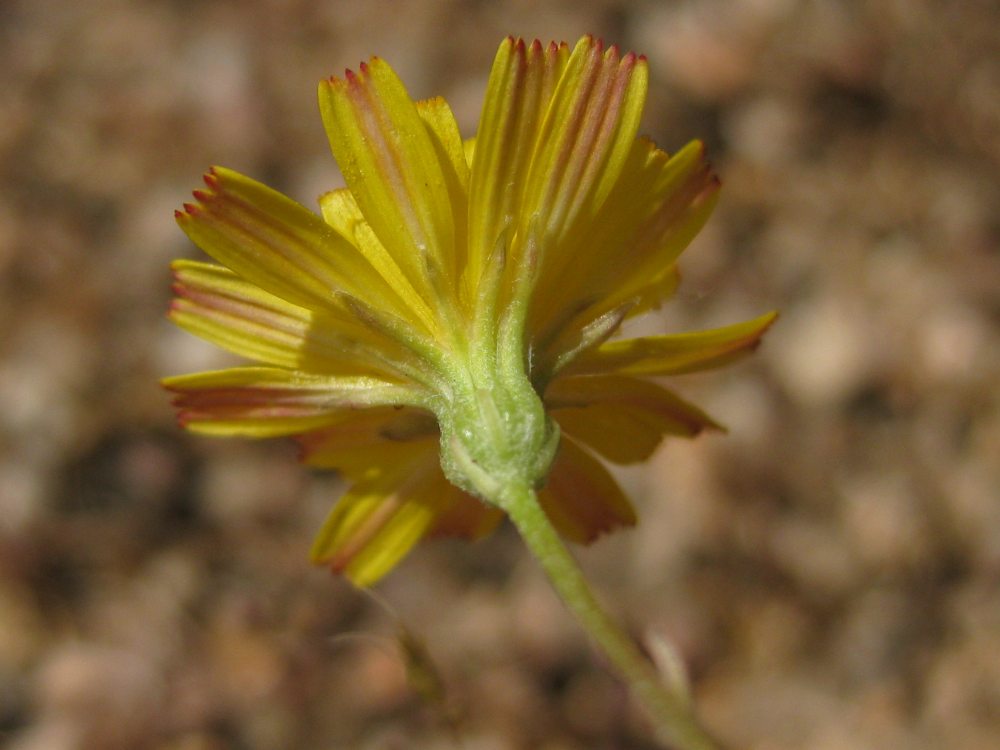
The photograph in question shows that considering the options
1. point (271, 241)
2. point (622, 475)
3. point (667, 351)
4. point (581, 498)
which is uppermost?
point (271, 241)

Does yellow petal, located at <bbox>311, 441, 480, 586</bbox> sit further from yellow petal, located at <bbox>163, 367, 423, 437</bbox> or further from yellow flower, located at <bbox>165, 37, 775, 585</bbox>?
yellow petal, located at <bbox>163, 367, 423, 437</bbox>

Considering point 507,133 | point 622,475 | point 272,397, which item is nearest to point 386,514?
point 272,397

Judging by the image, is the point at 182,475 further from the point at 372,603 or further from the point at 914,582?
the point at 914,582

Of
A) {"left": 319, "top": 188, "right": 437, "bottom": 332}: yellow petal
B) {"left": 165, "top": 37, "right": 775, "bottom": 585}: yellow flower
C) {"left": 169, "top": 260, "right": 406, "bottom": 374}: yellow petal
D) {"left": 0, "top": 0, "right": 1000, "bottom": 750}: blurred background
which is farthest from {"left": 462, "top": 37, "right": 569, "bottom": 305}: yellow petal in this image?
{"left": 0, "top": 0, "right": 1000, "bottom": 750}: blurred background

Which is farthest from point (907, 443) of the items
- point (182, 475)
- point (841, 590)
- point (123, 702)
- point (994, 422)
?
point (123, 702)

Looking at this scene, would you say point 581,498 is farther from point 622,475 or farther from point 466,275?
point 622,475

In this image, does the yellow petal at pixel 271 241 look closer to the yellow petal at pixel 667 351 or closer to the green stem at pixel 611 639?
the yellow petal at pixel 667 351
